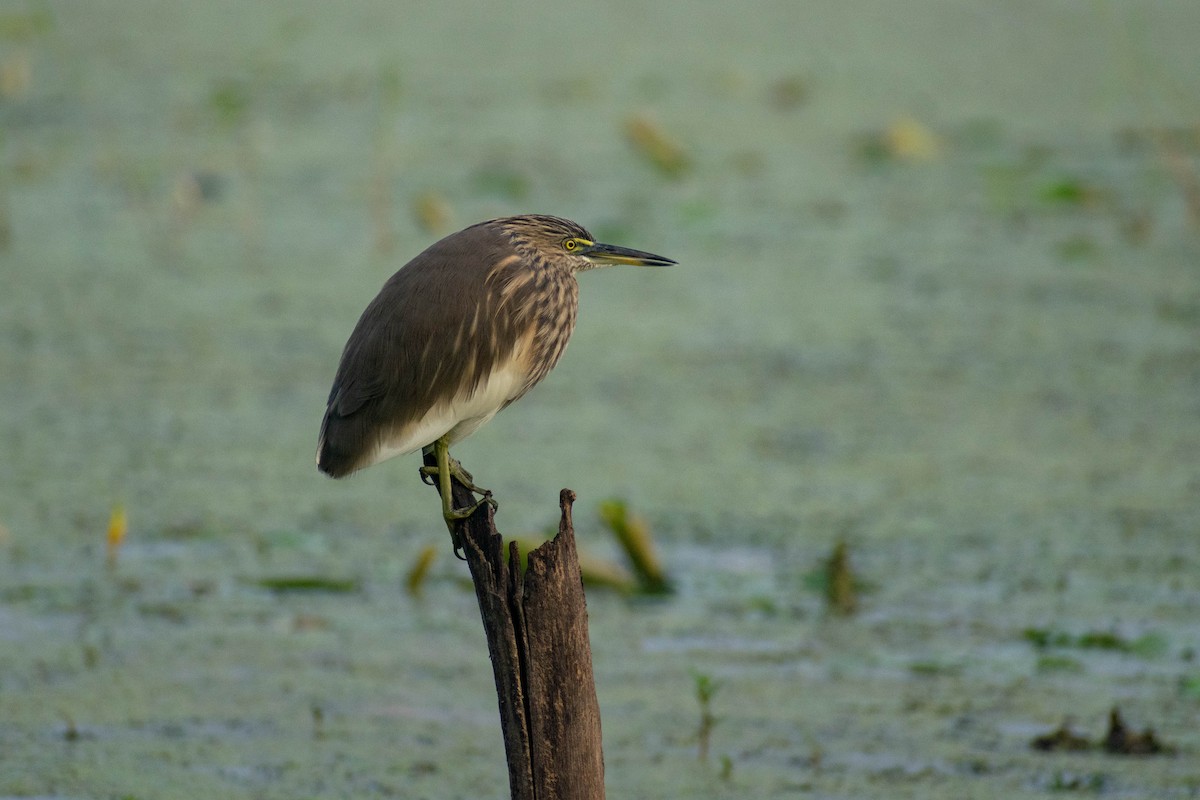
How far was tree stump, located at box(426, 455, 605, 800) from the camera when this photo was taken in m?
2.57

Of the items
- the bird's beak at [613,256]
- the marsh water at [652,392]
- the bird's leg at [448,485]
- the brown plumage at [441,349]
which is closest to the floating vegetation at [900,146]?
the marsh water at [652,392]

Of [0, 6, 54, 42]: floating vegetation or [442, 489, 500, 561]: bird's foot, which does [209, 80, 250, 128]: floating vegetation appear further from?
[442, 489, 500, 561]: bird's foot

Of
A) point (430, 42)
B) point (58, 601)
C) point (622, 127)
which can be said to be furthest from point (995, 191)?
point (58, 601)

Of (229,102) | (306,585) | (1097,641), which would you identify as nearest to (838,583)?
(1097,641)

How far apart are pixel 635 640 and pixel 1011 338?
2.72 metres

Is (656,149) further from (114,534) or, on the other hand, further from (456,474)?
(456,474)

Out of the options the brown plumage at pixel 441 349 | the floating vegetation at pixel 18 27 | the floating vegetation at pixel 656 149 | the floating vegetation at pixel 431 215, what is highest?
the floating vegetation at pixel 18 27

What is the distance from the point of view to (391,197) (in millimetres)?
7840

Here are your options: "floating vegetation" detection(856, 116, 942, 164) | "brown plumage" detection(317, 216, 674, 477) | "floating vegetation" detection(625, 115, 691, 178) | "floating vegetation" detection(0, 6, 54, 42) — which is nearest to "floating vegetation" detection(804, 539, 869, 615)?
"brown plumage" detection(317, 216, 674, 477)

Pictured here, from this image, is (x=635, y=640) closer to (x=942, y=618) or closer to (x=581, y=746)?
(x=942, y=618)

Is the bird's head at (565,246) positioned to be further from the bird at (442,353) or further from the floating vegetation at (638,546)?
the floating vegetation at (638,546)

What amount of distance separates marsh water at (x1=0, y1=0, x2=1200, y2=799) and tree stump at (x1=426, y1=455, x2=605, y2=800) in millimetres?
881

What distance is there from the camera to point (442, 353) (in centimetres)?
290

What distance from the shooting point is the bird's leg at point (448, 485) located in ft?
9.02
